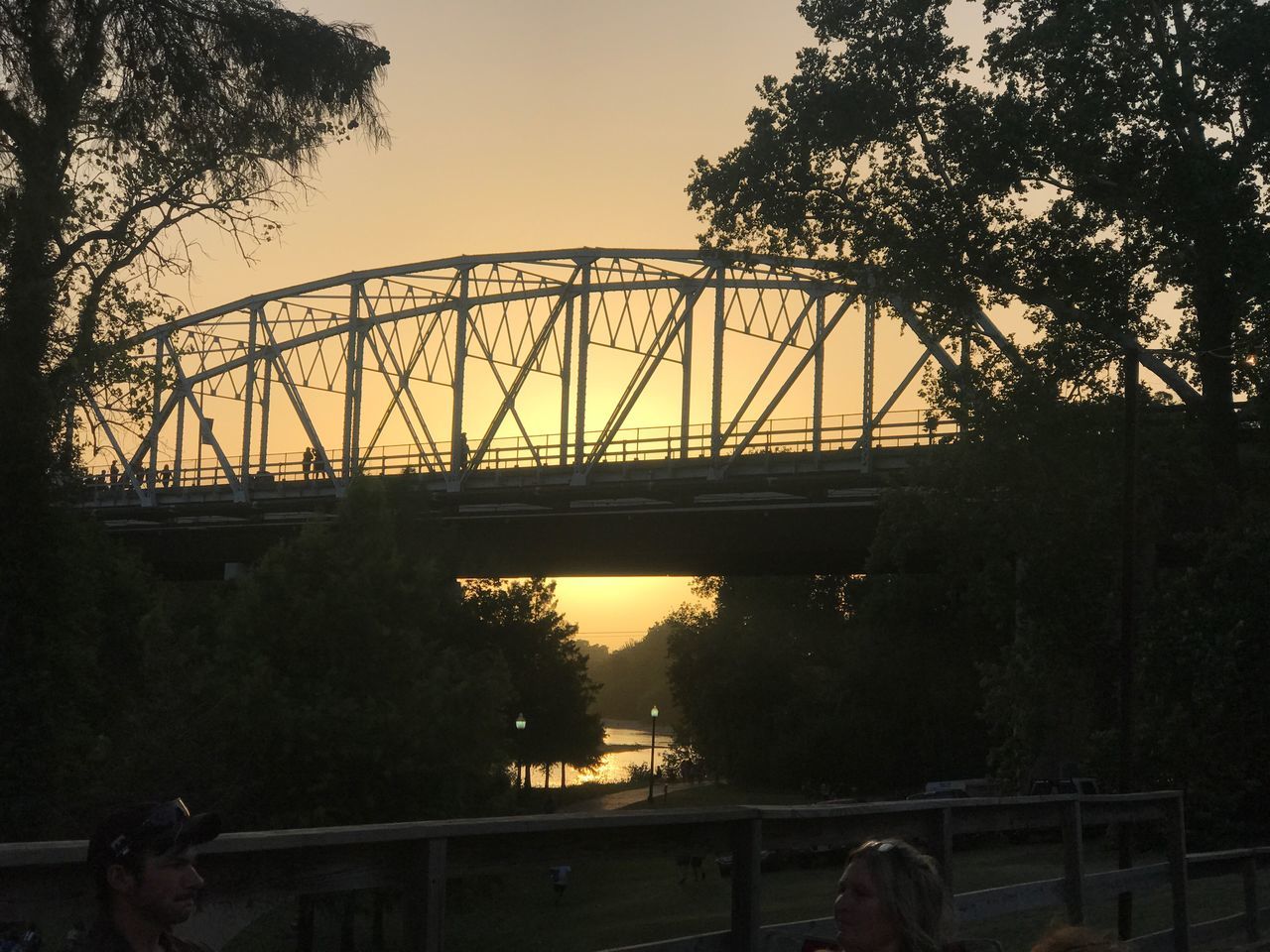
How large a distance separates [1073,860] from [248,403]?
103565mm

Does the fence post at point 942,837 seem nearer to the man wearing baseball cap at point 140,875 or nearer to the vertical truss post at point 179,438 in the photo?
the man wearing baseball cap at point 140,875

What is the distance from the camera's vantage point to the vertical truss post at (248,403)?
9544 centimetres

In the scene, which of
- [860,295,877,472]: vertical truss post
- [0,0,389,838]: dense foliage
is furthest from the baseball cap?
[860,295,877,472]: vertical truss post

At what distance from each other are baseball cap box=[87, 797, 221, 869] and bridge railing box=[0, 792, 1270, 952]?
67 mm

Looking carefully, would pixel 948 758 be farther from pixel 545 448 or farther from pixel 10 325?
pixel 10 325

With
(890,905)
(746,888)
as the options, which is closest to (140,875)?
(890,905)

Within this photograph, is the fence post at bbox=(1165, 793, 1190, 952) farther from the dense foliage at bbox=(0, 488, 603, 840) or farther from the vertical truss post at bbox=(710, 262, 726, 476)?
the vertical truss post at bbox=(710, 262, 726, 476)

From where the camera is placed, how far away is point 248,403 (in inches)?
4277

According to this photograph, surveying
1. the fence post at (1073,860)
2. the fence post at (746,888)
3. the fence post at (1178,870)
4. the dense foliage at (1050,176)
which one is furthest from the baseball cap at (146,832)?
the dense foliage at (1050,176)

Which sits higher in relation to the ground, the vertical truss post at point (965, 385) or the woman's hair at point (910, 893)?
the vertical truss post at point (965, 385)

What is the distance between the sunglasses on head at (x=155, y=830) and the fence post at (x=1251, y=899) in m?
11.2

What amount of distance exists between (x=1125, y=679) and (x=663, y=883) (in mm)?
28034

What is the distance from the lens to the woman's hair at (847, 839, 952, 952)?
14.3ft

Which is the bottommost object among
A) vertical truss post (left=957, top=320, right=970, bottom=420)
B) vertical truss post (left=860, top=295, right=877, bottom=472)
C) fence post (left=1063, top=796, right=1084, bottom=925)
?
fence post (left=1063, top=796, right=1084, bottom=925)
